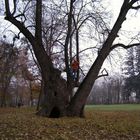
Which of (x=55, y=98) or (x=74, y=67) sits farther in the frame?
(x=74, y=67)

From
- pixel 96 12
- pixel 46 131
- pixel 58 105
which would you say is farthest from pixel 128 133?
pixel 96 12

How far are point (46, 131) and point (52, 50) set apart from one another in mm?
29958

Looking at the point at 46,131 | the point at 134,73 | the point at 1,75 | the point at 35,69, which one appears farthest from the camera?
the point at 134,73

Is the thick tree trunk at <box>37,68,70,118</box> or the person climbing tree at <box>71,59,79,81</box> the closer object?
the thick tree trunk at <box>37,68,70,118</box>

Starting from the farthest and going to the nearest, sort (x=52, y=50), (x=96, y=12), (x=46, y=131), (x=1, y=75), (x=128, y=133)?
(x=1, y=75)
(x=52, y=50)
(x=96, y=12)
(x=128, y=133)
(x=46, y=131)

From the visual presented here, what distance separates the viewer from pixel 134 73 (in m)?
102

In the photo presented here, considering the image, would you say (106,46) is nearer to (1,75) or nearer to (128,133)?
(128,133)

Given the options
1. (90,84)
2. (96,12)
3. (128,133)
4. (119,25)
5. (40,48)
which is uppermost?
(96,12)

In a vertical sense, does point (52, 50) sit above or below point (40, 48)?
above

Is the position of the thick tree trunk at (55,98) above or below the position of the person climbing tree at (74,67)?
below

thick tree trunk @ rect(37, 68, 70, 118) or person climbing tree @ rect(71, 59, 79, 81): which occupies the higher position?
person climbing tree @ rect(71, 59, 79, 81)

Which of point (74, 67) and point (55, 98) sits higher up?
point (74, 67)

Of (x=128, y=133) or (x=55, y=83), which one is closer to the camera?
(x=128, y=133)

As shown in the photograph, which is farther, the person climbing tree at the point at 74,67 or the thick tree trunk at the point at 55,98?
the person climbing tree at the point at 74,67
